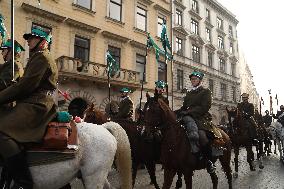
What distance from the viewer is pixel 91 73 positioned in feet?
59.4

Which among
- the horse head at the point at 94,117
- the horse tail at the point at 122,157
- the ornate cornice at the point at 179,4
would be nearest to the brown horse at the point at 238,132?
the horse head at the point at 94,117

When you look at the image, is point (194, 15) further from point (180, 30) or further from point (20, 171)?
point (20, 171)

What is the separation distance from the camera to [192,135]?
20.5ft

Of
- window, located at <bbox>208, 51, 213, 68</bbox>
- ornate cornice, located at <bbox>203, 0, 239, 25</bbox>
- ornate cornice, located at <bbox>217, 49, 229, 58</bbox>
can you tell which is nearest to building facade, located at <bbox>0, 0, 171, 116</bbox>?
window, located at <bbox>208, 51, 213, 68</bbox>

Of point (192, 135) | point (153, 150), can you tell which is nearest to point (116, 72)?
point (153, 150)

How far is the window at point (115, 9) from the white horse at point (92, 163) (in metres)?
18.3

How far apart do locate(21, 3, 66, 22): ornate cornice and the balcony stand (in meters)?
2.70

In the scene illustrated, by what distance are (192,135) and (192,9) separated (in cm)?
2746

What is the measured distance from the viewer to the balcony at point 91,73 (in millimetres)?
16672

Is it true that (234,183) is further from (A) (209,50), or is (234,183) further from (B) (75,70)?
(A) (209,50)

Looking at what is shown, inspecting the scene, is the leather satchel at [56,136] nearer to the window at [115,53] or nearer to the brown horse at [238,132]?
the brown horse at [238,132]

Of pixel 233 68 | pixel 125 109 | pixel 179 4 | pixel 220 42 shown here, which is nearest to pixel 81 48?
pixel 125 109

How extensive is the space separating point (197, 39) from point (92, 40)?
→ 1522 centimetres

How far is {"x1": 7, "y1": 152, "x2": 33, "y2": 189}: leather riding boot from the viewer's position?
3.36 metres
